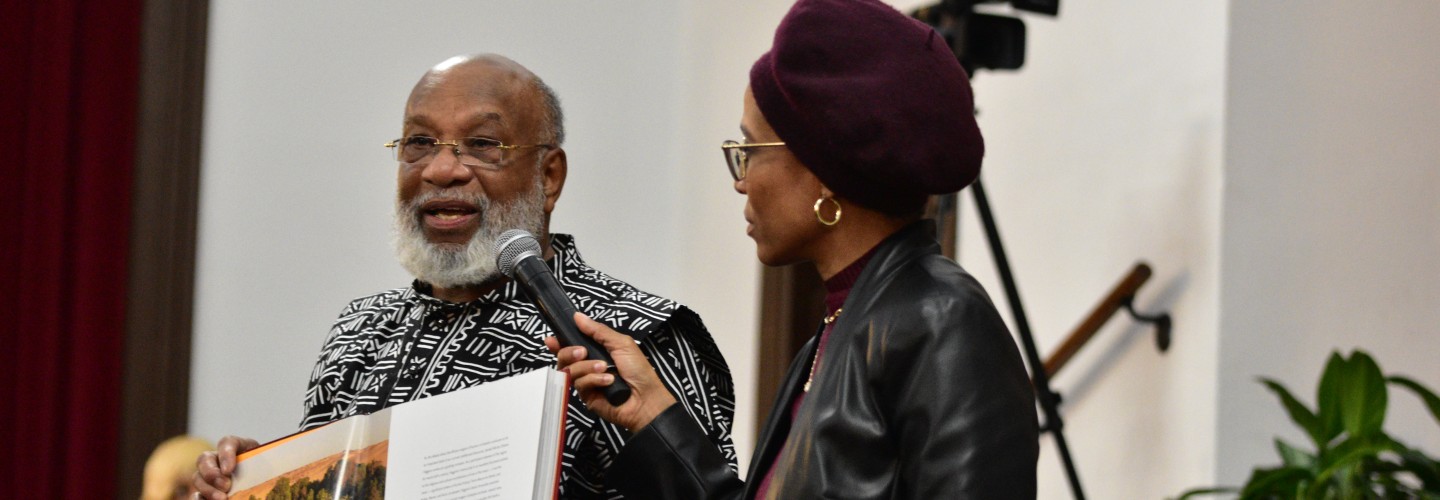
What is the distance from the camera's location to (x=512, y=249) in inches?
73.4

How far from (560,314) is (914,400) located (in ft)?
1.62

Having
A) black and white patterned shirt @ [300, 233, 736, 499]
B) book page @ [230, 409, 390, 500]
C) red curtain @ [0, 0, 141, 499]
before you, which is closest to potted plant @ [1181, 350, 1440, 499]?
black and white patterned shirt @ [300, 233, 736, 499]

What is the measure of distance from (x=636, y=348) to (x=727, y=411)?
364 mm

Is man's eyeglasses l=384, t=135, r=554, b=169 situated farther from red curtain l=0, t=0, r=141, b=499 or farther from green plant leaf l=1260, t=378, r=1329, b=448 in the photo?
red curtain l=0, t=0, r=141, b=499

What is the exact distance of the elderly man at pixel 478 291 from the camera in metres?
2.00

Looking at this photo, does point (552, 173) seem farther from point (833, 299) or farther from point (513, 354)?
point (833, 299)

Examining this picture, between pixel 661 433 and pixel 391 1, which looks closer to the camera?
pixel 661 433

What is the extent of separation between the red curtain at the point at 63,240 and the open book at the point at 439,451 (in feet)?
11.0

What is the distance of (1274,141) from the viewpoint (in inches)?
149

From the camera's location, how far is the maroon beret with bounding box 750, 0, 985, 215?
57.8 inches

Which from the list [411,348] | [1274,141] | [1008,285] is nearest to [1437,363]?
[1274,141]

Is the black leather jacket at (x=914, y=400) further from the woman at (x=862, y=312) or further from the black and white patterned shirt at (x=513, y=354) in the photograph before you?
the black and white patterned shirt at (x=513, y=354)

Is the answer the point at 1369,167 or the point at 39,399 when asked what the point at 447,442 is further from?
the point at 39,399

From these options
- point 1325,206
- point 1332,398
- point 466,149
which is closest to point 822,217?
point 466,149
